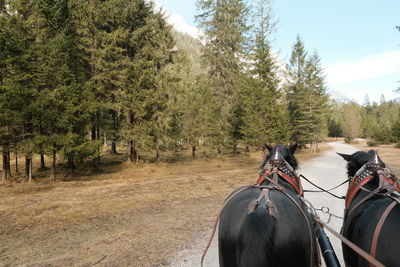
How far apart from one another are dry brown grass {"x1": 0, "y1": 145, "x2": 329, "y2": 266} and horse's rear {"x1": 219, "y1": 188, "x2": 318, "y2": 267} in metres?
2.80

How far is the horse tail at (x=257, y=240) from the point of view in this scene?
7.30 ft

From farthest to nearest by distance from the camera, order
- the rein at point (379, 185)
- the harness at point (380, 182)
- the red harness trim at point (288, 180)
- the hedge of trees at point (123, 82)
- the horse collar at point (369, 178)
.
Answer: the hedge of trees at point (123, 82) → the red harness trim at point (288, 180) → the horse collar at point (369, 178) → the harness at point (380, 182) → the rein at point (379, 185)

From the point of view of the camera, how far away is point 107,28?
2114cm

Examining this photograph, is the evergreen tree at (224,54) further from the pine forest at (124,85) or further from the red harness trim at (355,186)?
the red harness trim at (355,186)

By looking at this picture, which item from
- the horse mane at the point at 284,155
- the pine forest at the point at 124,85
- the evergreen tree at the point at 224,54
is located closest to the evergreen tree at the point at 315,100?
the pine forest at the point at 124,85

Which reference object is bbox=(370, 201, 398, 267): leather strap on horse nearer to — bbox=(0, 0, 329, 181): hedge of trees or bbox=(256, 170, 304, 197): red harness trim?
bbox=(256, 170, 304, 197): red harness trim

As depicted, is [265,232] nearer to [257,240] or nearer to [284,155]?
[257,240]

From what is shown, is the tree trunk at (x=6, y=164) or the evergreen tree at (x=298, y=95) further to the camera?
the evergreen tree at (x=298, y=95)

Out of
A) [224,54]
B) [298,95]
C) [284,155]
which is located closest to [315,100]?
[298,95]

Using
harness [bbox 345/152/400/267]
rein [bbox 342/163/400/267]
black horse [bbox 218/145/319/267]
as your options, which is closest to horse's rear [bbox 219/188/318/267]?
black horse [bbox 218/145/319/267]

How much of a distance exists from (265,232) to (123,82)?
19108 millimetres

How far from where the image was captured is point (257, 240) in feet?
7.41

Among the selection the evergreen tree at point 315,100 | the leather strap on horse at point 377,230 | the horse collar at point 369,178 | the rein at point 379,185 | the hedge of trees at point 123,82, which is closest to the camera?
the leather strap on horse at point 377,230

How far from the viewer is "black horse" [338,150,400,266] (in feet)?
7.02
